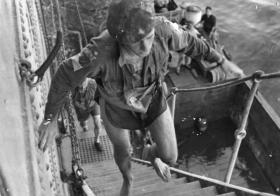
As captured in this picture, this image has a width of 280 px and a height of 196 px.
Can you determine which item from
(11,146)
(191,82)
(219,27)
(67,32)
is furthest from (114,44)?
(219,27)

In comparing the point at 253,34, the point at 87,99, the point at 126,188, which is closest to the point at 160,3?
the point at 253,34

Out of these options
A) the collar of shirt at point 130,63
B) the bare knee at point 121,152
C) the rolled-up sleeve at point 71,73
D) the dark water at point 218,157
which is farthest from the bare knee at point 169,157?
the dark water at point 218,157

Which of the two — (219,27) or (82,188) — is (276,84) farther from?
(82,188)

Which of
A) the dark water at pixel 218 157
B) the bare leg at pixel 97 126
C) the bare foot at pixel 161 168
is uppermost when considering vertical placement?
the bare foot at pixel 161 168

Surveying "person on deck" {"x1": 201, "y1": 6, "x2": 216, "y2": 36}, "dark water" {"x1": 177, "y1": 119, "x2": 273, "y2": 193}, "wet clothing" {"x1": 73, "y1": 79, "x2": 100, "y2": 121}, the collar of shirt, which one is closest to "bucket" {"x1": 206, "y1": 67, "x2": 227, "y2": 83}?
"person on deck" {"x1": 201, "y1": 6, "x2": 216, "y2": 36}

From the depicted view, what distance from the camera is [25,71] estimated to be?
2672 millimetres

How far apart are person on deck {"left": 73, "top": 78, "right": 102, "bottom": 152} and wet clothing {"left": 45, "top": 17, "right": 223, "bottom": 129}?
2.85 m

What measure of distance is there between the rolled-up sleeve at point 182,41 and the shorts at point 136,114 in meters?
0.44

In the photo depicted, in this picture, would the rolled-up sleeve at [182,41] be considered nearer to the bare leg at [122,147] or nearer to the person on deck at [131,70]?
the person on deck at [131,70]

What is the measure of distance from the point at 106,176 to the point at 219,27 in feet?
47.1

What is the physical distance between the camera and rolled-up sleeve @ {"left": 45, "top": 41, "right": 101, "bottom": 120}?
2619 millimetres

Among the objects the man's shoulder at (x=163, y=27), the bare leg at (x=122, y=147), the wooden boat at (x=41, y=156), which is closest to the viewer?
the wooden boat at (x=41, y=156)

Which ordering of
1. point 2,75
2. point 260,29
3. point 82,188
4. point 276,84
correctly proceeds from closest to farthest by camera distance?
point 2,75, point 82,188, point 276,84, point 260,29

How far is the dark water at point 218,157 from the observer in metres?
12.0
